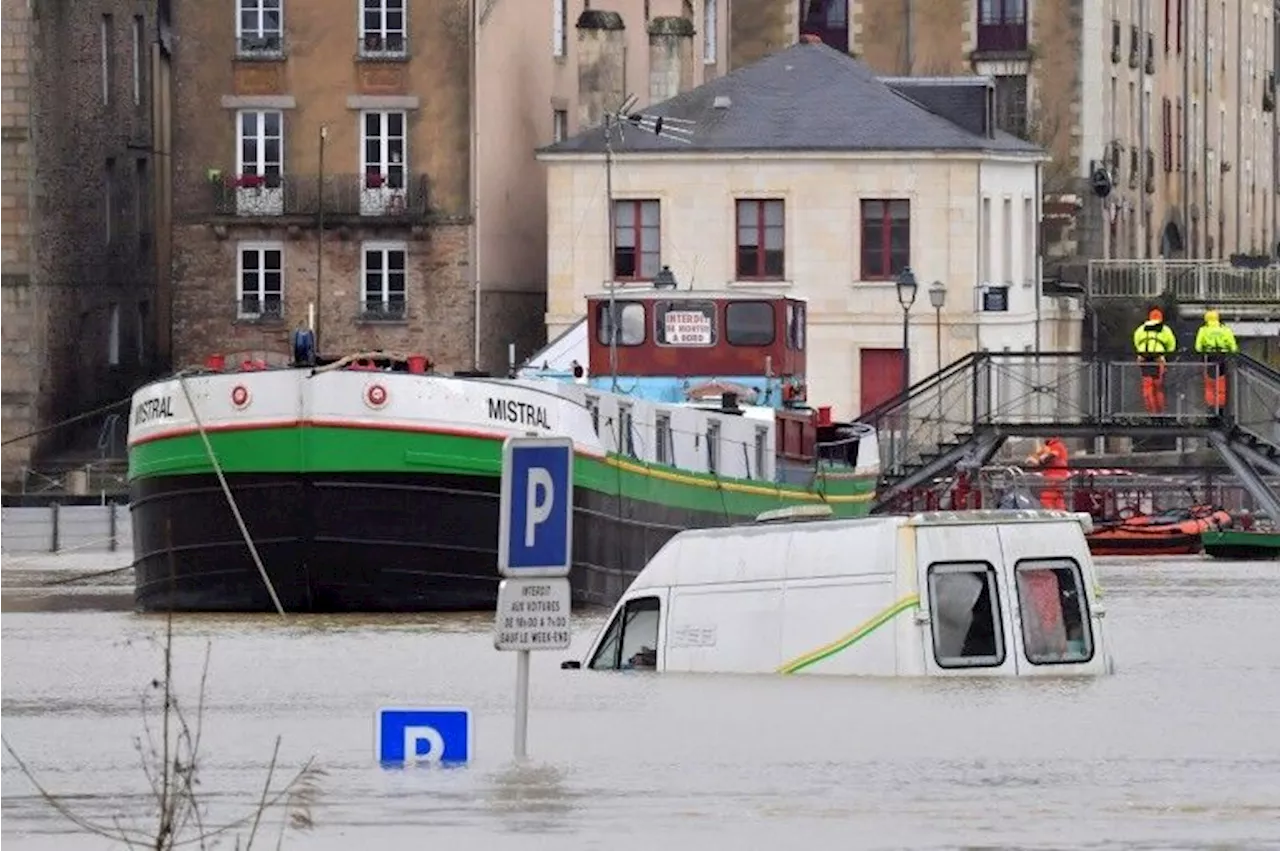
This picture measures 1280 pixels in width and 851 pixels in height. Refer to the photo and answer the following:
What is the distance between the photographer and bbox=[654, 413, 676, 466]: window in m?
49.3

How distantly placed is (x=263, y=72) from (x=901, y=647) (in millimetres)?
51833

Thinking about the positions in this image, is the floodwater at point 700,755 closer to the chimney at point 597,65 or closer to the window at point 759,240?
the window at point 759,240

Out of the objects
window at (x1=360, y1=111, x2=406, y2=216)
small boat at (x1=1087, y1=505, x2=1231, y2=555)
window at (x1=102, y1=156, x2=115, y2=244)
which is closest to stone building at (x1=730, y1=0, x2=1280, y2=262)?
window at (x1=360, y1=111, x2=406, y2=216)

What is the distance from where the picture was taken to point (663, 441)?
49.6 meters

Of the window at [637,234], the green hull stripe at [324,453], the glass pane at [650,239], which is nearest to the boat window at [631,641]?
the green hull stripe at [324,453]

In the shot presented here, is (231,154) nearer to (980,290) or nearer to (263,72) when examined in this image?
(263,72)

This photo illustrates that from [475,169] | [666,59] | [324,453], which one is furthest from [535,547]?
[666,59]

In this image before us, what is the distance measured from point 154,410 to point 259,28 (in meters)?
34.2

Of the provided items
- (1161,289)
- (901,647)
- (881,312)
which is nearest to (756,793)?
(901,647)

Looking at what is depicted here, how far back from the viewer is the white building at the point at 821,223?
77812mm

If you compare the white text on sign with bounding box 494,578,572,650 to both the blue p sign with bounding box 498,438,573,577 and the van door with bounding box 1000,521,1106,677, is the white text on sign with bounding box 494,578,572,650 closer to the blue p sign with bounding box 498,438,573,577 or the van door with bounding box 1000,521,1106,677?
the blue p sign with bounding box 498,438,573,577

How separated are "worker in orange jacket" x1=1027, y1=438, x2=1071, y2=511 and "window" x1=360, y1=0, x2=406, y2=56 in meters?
14.9

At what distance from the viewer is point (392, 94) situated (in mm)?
77625

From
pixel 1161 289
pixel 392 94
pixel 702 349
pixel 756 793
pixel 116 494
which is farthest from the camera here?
pixel 1161 289
